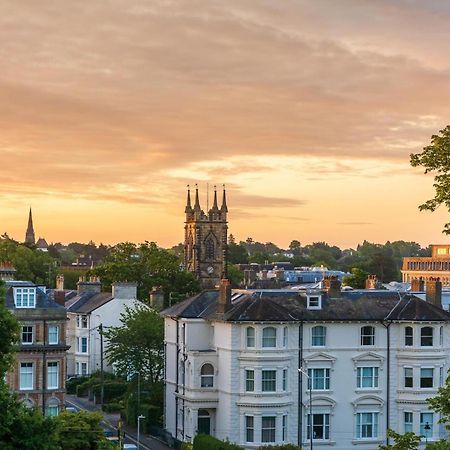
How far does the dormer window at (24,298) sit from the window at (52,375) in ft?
11.3

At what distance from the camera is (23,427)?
38.2 m

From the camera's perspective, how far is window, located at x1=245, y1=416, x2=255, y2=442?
6918 centimetres

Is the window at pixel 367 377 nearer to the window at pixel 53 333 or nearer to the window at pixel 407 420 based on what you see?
the window at pixel 407 420

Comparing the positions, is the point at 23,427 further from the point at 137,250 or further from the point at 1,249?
the point at 1,249

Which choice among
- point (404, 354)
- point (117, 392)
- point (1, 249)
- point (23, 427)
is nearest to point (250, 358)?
point (404, 354)

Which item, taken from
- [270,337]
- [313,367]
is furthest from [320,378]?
[270,337]

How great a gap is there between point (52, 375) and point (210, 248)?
12717cm

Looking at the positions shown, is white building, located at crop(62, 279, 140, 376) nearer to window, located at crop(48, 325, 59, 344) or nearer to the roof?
the roof

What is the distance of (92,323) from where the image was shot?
103812 mm

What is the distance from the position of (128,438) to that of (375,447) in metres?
15.7

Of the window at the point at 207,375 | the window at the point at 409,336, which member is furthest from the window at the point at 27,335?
the window at the point at 409,336

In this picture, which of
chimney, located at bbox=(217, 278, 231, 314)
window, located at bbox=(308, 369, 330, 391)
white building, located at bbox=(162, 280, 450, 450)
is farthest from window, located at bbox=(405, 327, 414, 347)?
chimney, located at bbox=(217, 278, 231, 314)

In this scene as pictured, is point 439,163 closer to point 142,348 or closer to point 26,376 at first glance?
point 26,376

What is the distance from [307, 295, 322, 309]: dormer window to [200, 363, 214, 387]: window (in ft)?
22.4
